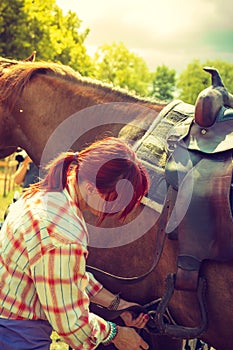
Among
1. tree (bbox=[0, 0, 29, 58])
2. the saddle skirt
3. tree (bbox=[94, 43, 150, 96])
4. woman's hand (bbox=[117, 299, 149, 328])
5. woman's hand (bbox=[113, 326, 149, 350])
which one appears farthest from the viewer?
tree (bbox=[94, 43, 150, 96])

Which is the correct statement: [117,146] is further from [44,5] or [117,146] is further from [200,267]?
[44,5]

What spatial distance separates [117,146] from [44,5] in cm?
2253

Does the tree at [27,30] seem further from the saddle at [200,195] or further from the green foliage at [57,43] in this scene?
the saddle at [200,195]

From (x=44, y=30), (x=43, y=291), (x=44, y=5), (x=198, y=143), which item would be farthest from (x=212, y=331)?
(x=44, y=5)

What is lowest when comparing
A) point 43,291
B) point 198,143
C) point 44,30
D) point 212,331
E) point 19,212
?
point 212,331

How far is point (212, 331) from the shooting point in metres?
3.04

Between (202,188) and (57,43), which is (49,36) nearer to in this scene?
(57,43)

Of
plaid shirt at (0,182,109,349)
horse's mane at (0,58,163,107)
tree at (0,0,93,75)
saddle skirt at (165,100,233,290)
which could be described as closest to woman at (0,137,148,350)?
plaid shirt at (0,182,109,349)

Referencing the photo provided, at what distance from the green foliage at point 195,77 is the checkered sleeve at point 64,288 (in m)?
50.1

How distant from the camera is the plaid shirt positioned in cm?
209

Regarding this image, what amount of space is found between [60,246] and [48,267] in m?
0.09

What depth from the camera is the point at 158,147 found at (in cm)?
322

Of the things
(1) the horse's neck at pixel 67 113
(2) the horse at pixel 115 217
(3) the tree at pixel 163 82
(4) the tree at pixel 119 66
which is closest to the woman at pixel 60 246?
(2) the horse at pixel 115 217

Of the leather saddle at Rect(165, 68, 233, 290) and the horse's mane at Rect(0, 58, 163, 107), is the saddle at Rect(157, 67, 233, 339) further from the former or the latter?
the horse's mane at Rect(0, 58, 163, 107)
